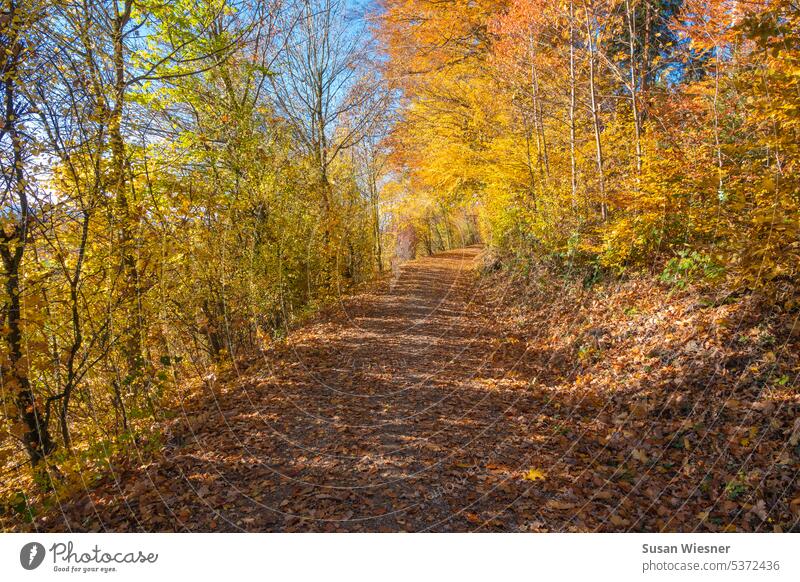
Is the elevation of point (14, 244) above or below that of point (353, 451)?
above

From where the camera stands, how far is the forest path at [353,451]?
3.97m

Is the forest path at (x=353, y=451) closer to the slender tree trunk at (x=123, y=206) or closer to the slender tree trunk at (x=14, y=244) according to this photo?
the slender tree trunk at (x=123, y=206)

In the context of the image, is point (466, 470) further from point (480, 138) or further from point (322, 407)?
point (480, 138)

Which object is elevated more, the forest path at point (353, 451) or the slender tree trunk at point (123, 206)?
the slender tree trunk at point (123, 206)

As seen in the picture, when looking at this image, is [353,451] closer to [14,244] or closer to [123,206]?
[14,244]

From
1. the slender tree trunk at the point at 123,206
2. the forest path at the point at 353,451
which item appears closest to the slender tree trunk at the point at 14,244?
the slender tree trunk at the point at 123,206

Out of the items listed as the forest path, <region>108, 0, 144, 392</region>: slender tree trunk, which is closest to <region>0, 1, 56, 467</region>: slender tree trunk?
<region>108, 0, 144, 392</region>: slender tree trunk

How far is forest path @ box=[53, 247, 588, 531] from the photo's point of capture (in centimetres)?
397

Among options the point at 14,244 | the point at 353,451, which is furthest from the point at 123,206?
the point at 353,451

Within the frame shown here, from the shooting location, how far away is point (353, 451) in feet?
16.6

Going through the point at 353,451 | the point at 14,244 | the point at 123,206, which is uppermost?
the point at 123,206

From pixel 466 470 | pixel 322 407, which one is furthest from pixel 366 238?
pixel 466 470
